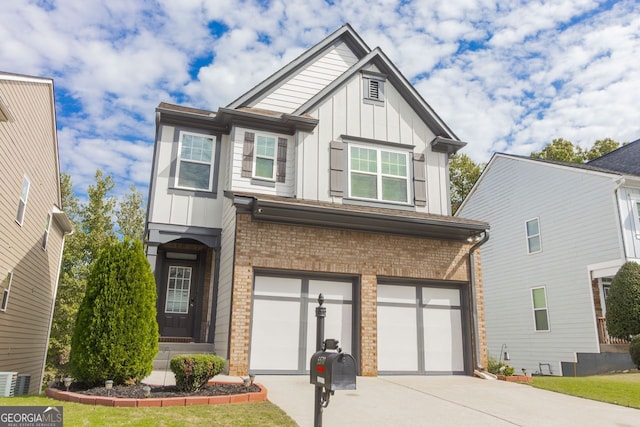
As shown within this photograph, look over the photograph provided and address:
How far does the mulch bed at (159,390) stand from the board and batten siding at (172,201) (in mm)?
5234

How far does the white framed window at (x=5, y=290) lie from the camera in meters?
11.3

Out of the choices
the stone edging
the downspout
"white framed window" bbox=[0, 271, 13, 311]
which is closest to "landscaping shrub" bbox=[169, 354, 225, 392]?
the stone edging

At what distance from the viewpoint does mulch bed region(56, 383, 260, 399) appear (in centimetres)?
677

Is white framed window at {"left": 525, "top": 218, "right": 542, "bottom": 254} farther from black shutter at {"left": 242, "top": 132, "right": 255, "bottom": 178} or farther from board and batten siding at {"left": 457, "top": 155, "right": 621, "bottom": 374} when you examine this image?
black shutter at {"left": 242, "top": 132, "right": 255, "bottom": 178}

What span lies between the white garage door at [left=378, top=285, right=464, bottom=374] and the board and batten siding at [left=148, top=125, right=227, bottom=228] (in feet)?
15.5

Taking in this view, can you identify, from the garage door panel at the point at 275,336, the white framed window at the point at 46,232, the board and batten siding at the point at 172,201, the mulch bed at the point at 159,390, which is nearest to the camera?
the mulch bed at the point at 159,390

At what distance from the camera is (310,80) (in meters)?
14.3

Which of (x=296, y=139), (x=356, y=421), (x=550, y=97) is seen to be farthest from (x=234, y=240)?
(x=550, y=97)

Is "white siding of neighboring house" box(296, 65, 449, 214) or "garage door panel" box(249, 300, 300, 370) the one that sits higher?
"white siding of neighboring house" box(296, 65, 449, 214)

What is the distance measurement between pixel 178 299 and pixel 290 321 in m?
3.90

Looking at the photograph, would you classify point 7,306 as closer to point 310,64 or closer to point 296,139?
point 296,139

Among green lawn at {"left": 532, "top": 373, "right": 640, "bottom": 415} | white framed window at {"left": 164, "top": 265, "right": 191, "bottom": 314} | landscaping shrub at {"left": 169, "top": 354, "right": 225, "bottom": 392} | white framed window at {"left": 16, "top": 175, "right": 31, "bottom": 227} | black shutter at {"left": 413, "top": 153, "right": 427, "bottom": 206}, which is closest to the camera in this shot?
landscaping shrub at {"left": 169, "top": 354, "right": 225, "bottom": 392}

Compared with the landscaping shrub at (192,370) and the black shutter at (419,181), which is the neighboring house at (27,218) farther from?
the black shutter at (419,181)

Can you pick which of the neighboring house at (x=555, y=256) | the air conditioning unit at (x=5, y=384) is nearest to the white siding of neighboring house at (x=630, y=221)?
the neighboring house at (x=555, y=256)
